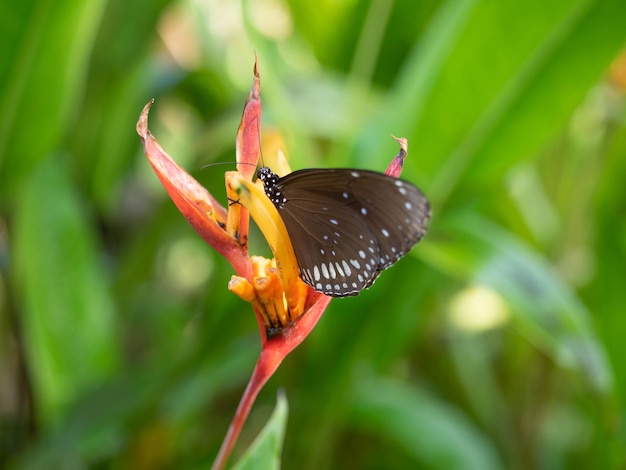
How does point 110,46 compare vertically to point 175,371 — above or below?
above

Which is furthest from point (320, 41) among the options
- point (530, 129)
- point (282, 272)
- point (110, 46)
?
point (282, 272)

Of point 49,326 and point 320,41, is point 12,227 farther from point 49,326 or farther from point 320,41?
point 320,41

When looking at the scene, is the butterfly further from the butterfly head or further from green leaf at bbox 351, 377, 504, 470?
green leaf at bbox 351, 377, 504, 470

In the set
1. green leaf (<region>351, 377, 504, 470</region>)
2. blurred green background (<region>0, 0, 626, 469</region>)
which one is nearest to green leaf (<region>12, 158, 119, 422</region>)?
blurred green background (<region>0, 0, 626, 469</region>)

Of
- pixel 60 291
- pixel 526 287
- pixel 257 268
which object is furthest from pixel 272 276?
pixel 60 291

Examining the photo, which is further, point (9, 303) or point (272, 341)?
point (9, 303)

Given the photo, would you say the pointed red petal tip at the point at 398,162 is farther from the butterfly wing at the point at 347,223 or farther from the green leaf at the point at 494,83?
the green leaf at the point at 494,83
